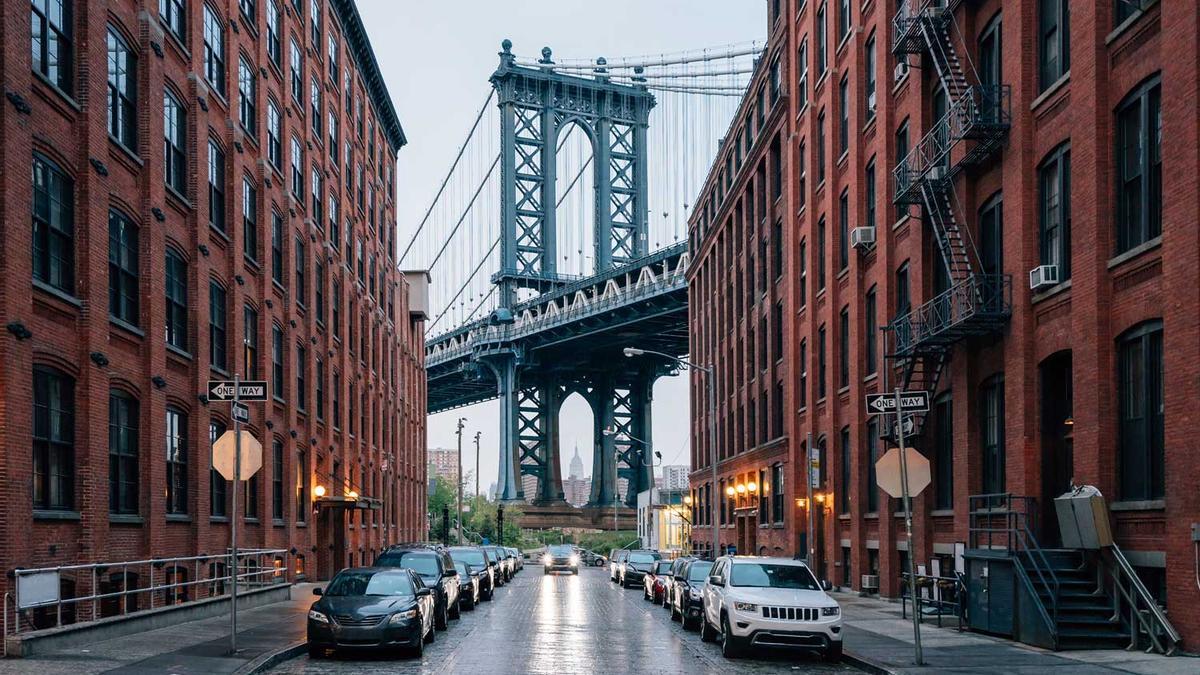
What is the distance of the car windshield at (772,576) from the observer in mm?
22047

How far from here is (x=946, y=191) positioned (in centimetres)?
3020

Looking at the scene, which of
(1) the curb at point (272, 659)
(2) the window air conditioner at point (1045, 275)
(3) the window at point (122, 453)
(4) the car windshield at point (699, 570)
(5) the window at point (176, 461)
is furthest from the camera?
(5) the window at point (176, 461)

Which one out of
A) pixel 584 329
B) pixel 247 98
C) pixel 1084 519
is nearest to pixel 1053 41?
pixel 1084 519

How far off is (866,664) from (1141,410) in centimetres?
604

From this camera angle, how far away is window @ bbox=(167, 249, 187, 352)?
29.7 m

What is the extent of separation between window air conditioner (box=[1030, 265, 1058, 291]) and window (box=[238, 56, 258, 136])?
22.2 metres

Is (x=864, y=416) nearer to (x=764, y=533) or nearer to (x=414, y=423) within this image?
(x=764, y=533)

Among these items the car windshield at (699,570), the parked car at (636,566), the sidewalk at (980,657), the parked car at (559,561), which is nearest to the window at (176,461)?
the car windshield at (699,570)

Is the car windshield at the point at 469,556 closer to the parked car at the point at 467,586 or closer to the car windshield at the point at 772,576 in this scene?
the parked car at the point at 467,586

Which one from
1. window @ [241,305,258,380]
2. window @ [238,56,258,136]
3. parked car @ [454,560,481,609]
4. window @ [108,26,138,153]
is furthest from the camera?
window @ [238,56,258,136]

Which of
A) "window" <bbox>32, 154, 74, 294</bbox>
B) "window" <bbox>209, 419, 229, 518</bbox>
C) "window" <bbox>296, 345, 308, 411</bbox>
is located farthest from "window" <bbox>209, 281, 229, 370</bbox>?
"window" <bbox>296, 345, 308, 411</bbox>

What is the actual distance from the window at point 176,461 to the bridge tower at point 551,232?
8015 cm

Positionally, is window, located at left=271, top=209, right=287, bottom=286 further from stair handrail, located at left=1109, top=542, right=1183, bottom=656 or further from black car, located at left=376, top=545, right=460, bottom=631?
stair handrail, located at left=1109, top=542, right=1183, bottom=656

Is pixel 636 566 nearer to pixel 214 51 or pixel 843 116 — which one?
pixel 843 116
